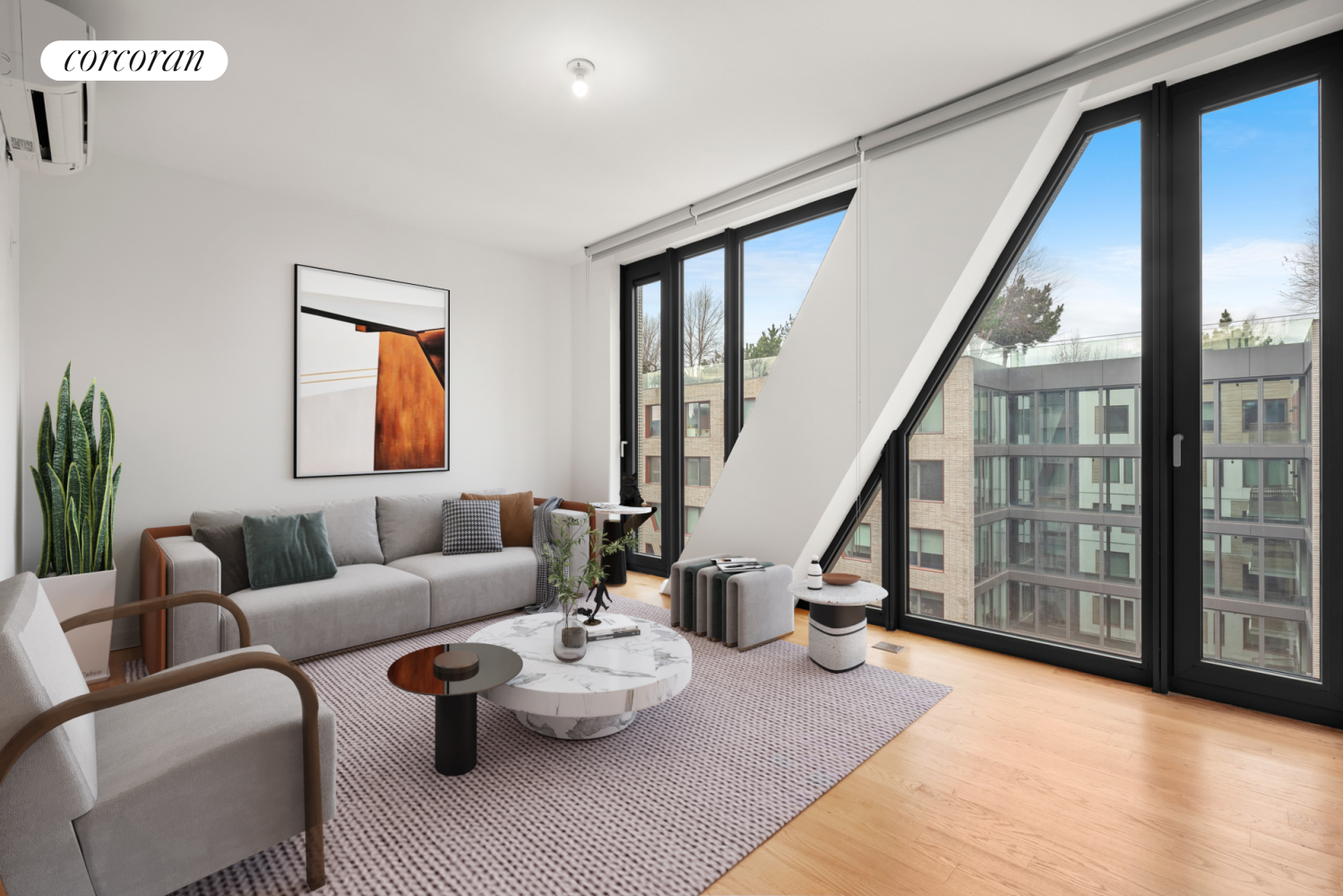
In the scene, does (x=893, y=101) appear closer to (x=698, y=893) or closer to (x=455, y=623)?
(x=698, y=893)

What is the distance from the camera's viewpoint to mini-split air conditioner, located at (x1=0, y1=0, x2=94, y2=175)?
230 centimetres

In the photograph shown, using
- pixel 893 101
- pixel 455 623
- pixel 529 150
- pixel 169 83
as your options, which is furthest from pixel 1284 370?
pixel 169 83

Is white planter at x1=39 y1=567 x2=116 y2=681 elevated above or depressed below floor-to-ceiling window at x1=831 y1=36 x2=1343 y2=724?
below

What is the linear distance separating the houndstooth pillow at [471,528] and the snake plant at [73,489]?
181 centimetres

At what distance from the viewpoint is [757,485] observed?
14.5ft

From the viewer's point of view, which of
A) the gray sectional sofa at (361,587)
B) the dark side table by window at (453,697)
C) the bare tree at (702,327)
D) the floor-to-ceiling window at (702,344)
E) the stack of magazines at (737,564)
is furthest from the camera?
the bare tree at (702,327)

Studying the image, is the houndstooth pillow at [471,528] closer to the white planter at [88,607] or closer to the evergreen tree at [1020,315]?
the white planter at [88,607]

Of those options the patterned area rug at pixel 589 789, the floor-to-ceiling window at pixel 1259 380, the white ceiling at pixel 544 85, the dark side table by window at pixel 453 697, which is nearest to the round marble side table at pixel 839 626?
the patterned area rug at pixel 589 789

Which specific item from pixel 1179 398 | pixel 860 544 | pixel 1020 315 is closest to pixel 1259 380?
pixel 1179 398

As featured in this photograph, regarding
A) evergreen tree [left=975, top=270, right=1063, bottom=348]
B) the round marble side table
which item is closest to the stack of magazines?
the round marble side table

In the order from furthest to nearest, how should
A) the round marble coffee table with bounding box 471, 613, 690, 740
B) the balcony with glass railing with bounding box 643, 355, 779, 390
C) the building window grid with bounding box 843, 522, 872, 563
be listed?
Result: the balcony with glass railing with bounding box 643, 355, 779, 390 → the building window grid with bounding box 843, 522, 872, 563 → the round marble coffee table with bounding box 471, 613, 690, 740

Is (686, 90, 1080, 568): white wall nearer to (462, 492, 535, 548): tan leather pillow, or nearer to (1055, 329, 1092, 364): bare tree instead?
(1055, 329, 1092, 364): bare tree

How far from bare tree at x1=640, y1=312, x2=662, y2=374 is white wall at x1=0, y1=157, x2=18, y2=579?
388 centimetres

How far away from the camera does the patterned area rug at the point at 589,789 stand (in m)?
1.80
